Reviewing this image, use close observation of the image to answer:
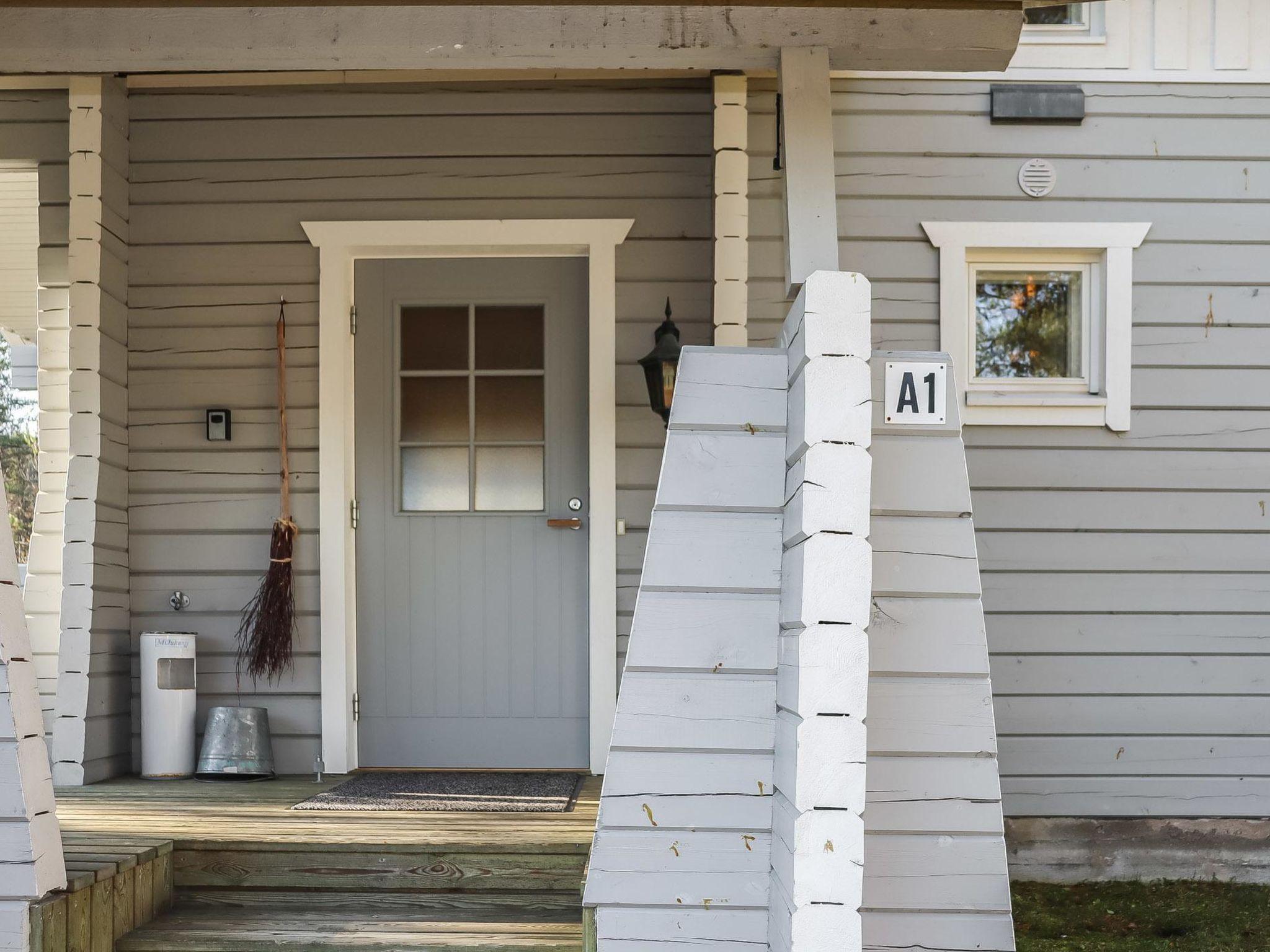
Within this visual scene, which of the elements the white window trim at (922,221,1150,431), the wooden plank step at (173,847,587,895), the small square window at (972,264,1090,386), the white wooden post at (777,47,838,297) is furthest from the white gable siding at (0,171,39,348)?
the small square window at (972,264,1090,386)

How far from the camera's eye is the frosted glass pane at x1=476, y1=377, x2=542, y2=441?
428cm

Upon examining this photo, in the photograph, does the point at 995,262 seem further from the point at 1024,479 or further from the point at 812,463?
the point at 812,463

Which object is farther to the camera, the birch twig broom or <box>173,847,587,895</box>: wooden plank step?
the birch twig broom

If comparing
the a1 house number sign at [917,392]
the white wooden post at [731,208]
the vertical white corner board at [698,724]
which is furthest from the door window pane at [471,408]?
the a1 house number sign at [917,392]

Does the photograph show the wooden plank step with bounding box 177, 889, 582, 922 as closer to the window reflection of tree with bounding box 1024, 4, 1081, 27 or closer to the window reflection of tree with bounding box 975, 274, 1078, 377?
the window reflection of tree with bounding box 975, 274, 1078, 377

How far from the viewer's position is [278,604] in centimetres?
409

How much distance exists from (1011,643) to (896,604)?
1.90 m

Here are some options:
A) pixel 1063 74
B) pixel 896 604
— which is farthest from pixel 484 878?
pixel 1063 74

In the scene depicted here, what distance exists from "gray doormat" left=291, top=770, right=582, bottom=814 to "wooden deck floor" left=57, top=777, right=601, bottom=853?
0.22 feet

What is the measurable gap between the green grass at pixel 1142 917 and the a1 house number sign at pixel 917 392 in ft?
6.18

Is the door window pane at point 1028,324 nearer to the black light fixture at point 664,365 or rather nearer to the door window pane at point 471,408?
the black light fixture at point 664,365

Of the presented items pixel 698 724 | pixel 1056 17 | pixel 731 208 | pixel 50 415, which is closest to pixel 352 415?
pixel 50 415

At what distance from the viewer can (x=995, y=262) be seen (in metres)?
4.22

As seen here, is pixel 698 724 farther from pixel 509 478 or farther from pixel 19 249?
pixel 19 249
